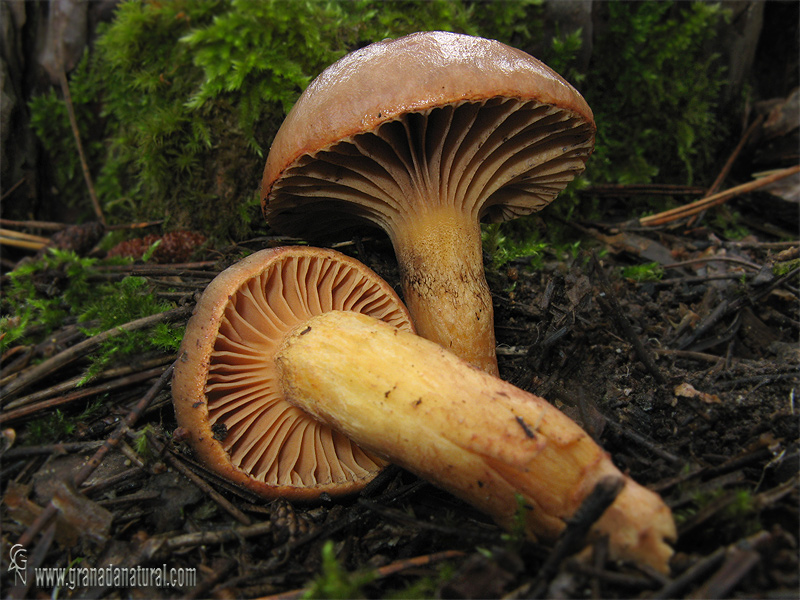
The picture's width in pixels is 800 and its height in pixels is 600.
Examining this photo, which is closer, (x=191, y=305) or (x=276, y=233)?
(x=191, y=305)

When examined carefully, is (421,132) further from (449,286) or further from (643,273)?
(643,273)

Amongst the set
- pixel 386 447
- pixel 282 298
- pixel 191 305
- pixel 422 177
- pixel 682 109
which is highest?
pixel 682 109

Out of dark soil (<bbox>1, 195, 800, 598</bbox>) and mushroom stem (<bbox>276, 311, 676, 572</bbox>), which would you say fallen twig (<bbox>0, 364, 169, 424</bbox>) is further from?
mushroom stem (<bbox>276, 311, 676, 572</bbox>)

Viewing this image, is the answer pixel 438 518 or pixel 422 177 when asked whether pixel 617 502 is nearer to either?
pixel 438 518

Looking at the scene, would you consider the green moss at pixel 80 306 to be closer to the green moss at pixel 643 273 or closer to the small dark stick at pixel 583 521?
the small dark stick at pixel 583 521

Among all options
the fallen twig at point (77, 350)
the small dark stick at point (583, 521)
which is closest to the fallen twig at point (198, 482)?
the fallen twig at point (77, 350)

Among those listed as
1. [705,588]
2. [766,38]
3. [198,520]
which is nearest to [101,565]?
[198,520]

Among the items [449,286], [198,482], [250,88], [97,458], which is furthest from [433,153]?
[97,458]
